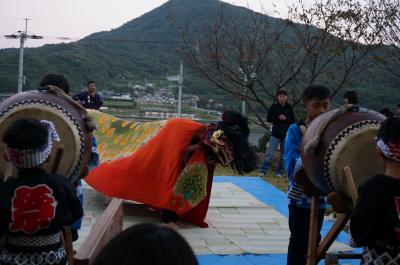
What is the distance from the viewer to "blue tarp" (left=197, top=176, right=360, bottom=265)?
4.07m

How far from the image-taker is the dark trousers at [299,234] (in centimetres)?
326

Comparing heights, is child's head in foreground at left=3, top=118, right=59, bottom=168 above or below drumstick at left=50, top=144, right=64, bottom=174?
above

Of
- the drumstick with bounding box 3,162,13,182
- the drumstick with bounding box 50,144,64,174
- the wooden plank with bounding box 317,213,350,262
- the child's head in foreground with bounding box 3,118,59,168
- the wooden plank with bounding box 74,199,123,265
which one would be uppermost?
the child's head in foreground with bounding box 3,118,59,168

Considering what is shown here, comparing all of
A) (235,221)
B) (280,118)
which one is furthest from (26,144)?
(280,118)

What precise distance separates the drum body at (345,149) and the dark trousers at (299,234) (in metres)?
0.53

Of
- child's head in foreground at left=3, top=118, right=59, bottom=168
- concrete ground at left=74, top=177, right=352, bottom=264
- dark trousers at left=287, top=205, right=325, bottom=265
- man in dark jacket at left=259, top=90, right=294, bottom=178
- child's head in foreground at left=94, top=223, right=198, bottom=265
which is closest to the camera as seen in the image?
child's head in foreground at left=94, top=223, right=198, bottom=265

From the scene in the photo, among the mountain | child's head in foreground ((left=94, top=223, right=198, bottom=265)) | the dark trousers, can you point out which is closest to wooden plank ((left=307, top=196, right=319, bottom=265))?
the dark trousers

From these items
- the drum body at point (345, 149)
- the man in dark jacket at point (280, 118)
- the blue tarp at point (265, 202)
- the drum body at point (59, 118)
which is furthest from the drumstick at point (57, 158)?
the man in dark jacket at point (280, 118)

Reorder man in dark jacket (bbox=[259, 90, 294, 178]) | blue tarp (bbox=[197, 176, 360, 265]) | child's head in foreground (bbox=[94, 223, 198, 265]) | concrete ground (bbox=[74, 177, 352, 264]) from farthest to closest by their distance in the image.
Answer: man in dark jacket (bbox=[259, 90, 294, 178]), concrete ground (bbox=[74, 177, 352, 264]), blue tarp (bbox=[197, 176, 360, 265]), child's head in foreground (bbox=[94, 223, 198, 265])

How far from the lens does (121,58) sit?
107 feet

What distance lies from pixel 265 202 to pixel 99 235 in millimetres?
3742

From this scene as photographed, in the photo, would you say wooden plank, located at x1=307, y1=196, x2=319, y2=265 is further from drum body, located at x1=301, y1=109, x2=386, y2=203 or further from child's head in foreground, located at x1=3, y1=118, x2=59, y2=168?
child's head in foreground, located at x1=3, y1=118, x2=59, y2=168

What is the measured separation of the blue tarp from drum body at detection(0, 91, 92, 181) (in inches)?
63.0

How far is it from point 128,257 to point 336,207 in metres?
1.90
